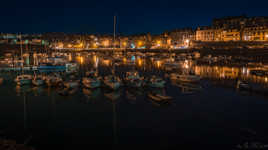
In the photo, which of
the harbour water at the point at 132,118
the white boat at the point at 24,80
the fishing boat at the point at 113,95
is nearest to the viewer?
the harbour water at the point at 132,118

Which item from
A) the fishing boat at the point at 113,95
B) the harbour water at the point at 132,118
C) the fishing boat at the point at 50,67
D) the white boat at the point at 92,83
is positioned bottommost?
the harbour water at the point at 132,118

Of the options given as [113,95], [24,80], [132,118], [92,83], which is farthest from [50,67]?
[132,118]

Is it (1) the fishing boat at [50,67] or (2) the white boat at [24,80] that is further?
(1) the fishing boat at [50,67]

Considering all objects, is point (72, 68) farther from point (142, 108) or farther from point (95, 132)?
point (95, 132)

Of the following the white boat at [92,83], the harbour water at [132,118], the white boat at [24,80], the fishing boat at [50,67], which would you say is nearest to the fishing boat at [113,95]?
the harbour water at [132,118]

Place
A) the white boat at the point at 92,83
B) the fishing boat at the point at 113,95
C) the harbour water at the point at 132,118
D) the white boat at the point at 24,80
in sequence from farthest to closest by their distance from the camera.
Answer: the white boat at the point at 24,80 → the white boat at the point at 92,83 → the fishing boat at the point at 113,95 → the harbour water at the point at 132,118

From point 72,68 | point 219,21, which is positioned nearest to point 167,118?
point 72,68

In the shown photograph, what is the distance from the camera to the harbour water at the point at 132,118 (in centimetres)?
1238

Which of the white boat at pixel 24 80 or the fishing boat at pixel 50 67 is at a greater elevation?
the fishing boat at pixel 50 67

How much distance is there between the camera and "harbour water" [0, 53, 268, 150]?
40.6 ft

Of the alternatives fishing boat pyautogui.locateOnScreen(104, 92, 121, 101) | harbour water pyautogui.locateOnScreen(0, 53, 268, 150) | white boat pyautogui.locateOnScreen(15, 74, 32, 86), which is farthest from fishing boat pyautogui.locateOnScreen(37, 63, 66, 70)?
fishing boat pyautogui.locateOnScreen(104, 92, 121, 101)

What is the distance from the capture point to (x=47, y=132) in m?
13.3

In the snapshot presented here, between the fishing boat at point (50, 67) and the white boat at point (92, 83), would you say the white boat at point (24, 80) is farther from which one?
the fishing boat at point (50, 67)

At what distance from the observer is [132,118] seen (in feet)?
52.1
